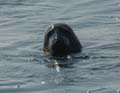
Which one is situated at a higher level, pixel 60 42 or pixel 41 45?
pixel 60 42

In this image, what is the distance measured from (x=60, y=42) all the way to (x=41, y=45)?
135cm

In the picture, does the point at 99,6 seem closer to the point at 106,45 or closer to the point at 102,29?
the point at 102,29

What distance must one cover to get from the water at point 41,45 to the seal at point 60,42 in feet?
0.78

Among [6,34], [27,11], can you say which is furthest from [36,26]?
[27,11]

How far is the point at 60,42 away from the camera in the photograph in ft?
43.4

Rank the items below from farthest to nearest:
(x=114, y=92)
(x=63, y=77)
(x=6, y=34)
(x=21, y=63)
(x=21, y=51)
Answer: (x=6, y=34) → (x=21, y=51) → (x=21, y=63) → (x=63, y=77) → (x=114, y=92)

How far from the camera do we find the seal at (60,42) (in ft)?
43.6

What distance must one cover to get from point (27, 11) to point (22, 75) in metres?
7.13

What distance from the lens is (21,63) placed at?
12.7 m

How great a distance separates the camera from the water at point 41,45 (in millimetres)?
10938

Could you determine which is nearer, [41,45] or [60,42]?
[60,42]

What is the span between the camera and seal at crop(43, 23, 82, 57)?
13304 millimetres

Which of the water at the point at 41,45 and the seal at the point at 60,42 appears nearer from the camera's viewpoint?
the water at the point at 41,45

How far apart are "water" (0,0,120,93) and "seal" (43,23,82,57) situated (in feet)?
0.78
